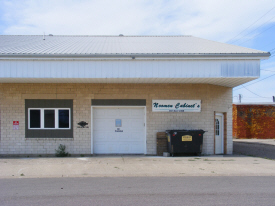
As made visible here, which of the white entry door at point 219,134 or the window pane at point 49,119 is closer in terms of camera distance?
the window pane at point 49,119

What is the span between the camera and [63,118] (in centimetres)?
1248

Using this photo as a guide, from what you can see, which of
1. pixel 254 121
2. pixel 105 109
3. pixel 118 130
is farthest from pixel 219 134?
pixel 254 121

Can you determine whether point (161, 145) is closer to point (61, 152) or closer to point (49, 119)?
point (61, 152)

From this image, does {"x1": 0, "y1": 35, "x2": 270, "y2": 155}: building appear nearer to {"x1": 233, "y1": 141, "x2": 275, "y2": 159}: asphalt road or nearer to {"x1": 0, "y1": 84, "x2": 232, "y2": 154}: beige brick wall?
{"x1": 0, "y1": 84, "x2": 232, "y2": 154}: beige brick wall

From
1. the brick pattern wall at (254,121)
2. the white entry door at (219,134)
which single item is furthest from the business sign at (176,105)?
the brick pattern wall at (254,121)

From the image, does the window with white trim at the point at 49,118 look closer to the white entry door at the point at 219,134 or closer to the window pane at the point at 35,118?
the window pane at the point at 35,118

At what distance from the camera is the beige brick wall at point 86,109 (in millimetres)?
12250

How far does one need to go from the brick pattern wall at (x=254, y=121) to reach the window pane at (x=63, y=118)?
1464 centimetres

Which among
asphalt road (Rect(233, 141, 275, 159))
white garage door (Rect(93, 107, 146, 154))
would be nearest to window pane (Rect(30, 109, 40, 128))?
white garage door (Rect(93, 107, 146, 154))

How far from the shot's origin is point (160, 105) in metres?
12.6

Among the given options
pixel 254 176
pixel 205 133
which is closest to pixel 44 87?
pixel 205 133

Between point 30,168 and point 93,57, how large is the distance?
4696 mm

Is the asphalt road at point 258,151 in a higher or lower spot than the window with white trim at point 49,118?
lower

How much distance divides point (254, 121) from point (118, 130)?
13.7 meters
